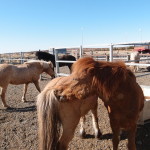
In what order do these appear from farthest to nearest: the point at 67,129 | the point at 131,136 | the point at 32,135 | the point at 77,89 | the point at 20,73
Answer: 1. the point at 20,73
2. the point at 32,135
3. the point at 131,136
4. the point at 67,129
5. the point at 77,89

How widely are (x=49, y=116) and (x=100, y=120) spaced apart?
91.0 inches

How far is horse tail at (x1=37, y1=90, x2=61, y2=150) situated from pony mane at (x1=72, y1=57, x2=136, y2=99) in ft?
1.15

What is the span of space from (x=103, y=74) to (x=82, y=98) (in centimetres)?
33

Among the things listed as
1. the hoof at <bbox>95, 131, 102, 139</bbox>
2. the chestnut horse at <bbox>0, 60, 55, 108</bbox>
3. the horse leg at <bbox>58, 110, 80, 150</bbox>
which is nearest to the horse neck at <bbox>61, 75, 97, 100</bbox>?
the horse leg at <bbox>58, 110, 80, 150</bbox>

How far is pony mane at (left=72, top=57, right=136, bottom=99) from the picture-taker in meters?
1.95

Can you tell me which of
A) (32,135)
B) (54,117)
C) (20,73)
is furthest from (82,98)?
(20,73)

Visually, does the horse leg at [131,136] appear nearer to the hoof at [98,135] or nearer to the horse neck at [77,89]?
the horse neck at [77,89]

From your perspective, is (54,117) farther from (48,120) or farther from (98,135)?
(98,135)

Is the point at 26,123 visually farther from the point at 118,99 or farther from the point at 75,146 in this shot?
the point at 118,99

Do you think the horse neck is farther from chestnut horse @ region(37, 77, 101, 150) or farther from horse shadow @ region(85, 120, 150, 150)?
horse shadow @ region(85, 120, 150, 150)

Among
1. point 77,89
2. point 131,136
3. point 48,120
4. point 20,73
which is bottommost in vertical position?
point 131,136

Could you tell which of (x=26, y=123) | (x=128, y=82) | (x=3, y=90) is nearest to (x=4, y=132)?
(x=26, y=123)

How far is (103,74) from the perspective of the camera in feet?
6.49

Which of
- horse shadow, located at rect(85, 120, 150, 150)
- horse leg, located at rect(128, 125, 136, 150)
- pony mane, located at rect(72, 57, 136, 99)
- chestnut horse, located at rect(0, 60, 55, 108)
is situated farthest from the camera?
chestnut horse, located at rect(0, 60, 55, 108)
